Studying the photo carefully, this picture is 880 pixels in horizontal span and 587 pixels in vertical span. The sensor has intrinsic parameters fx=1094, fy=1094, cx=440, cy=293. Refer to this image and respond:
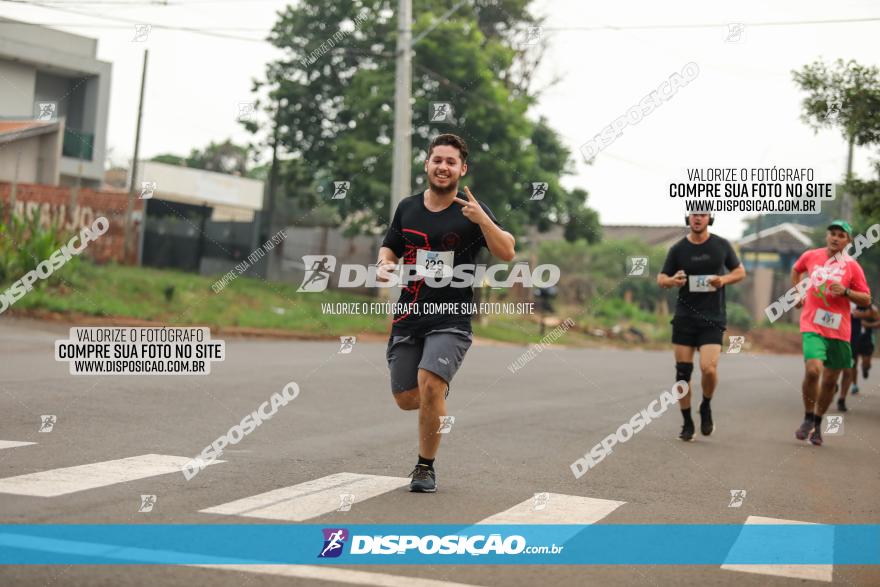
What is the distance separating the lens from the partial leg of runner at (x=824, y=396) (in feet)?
33.7

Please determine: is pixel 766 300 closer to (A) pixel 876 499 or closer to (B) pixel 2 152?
(B) pixel 2 152

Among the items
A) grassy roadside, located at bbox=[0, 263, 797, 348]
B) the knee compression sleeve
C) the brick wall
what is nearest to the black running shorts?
the knee compression sleeve

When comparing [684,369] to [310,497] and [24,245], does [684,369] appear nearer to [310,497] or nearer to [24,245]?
[310,497]

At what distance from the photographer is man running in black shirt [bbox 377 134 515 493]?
654cm

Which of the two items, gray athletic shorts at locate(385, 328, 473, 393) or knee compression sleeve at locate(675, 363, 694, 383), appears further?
knee compression sleeve at locate(675, 363, 694, 383)

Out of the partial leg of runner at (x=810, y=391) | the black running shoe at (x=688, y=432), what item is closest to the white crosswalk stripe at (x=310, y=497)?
the black running shoe at (x=688, y=432)

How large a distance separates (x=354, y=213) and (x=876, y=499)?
25.7 metres

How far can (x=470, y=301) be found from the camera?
22.4ft

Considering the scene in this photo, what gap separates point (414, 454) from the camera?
26.8 feet

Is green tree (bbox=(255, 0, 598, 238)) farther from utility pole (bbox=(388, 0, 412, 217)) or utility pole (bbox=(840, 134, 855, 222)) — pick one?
utility pole (bbox=(840, 134, 855, 222))

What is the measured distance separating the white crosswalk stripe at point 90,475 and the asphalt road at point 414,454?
11 centimetres

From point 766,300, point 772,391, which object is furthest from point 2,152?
point 766,300

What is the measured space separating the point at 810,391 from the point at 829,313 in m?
0.75

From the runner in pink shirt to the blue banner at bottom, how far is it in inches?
180
